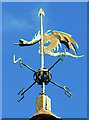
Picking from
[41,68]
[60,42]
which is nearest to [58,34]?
[60,42]

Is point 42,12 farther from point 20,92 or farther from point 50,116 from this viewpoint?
point 50,116

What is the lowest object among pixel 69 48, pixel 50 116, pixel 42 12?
pixel 50 116

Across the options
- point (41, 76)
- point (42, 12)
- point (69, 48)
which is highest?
point (42, 12)

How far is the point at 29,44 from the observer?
14.3 metres

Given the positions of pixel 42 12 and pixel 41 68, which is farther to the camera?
pixel 42 12

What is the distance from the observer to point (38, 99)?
12.9 metres

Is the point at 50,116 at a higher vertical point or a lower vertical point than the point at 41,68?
lower

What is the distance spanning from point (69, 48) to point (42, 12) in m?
1.36

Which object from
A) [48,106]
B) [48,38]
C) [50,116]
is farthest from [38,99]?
[48,38]

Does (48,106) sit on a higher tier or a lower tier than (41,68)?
lower

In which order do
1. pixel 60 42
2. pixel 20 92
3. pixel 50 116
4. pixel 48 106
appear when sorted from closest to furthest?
1. pixel 50 116
2. pixel 48 106
3. pixel 20 92
4. pixel 60 42

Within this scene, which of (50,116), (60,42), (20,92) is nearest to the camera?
(50,116)

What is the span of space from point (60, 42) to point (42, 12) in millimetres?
1048

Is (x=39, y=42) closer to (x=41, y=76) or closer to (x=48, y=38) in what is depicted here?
(x=48, y=38)
